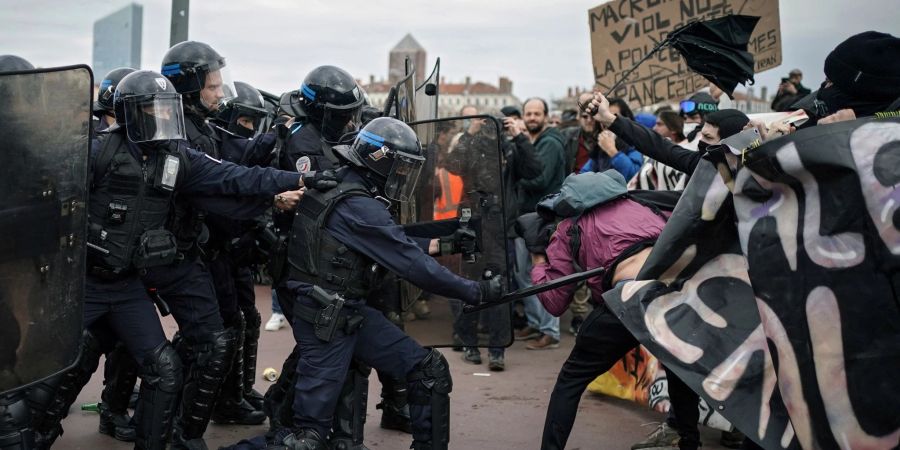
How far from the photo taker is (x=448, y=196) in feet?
17.7

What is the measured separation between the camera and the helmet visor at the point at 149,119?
15.1ft

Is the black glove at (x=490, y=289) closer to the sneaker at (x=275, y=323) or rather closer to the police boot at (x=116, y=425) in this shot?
the police boot at (x=116, y=425)

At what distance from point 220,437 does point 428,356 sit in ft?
5.95

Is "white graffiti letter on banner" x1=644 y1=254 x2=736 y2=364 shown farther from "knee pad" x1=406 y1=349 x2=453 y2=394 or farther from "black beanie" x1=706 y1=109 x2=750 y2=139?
"black beanie" x1=706 y1=109 x2=750 y2=139

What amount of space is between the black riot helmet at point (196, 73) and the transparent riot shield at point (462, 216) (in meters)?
1.18

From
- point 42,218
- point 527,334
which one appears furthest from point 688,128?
point 42,218

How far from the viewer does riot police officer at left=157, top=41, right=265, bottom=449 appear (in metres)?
5.07

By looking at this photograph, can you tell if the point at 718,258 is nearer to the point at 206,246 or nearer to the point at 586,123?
the point at 206,246

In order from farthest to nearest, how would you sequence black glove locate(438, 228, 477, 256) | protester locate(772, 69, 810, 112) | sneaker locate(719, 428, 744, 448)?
protester locate(772, 69, 810, 112) → sneaker locate(719, 428, 744, 448) → black glove locate(438, 228, 477, 256)

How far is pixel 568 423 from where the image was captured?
486 centimetres

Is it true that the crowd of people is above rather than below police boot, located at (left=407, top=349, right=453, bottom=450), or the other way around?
above

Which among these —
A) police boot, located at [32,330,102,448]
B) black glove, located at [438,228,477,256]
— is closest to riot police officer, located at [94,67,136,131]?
police boot, located at [32,330,102,448]

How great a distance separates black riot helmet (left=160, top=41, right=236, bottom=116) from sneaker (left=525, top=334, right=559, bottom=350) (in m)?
3.85

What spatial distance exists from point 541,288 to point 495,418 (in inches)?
75.4
